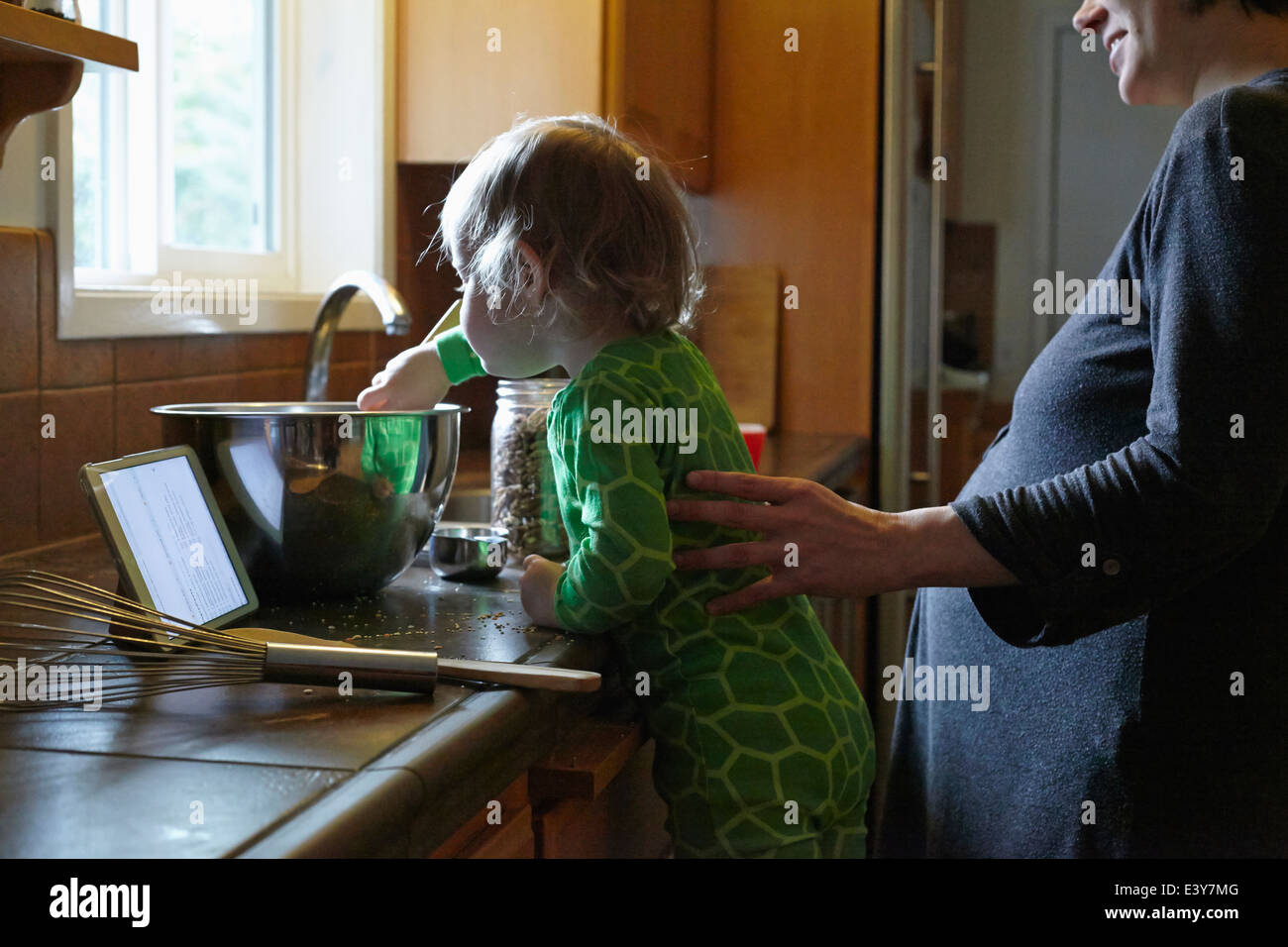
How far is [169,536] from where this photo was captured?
898 mm

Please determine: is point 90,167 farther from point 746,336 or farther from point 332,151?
point 746,336

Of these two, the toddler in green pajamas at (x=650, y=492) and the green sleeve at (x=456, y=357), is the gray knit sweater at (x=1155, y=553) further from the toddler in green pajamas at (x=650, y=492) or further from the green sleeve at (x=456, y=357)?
the green sleeve at (x=456, y=357)

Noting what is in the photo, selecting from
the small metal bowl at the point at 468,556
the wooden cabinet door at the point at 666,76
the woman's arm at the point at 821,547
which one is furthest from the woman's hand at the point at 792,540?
the wooden cabinet door at the point at 666,76

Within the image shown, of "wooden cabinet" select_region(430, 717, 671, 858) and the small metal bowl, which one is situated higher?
the small metal bowl

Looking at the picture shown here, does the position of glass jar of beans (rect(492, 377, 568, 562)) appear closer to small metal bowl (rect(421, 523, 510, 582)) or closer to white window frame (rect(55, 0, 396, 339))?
small metal bowl (rect(421, 523, 510, 582))

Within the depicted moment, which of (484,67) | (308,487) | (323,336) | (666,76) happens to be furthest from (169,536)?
(666,76)

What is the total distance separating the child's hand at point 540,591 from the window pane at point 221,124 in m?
1.04

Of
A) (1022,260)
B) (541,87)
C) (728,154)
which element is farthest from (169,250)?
(1022,260)

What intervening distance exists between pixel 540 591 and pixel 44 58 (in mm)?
560

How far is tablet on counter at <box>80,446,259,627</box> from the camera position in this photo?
2.77 ft

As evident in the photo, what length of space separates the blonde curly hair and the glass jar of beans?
24cm

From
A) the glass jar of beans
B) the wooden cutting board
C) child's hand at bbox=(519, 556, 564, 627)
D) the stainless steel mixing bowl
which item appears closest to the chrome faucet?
the glass jar of beans

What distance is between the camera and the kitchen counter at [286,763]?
1.82 feet
